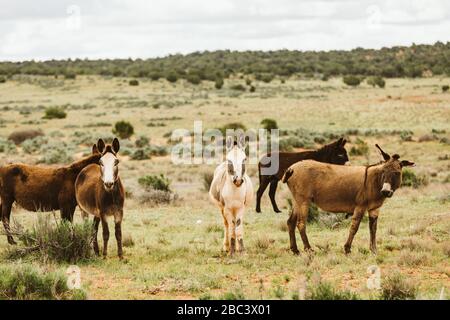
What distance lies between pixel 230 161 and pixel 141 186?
1231 cm

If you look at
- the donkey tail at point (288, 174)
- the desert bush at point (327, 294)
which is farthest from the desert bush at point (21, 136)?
the desert bush at point (327, 294)

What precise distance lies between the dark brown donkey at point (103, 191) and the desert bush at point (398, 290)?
4.42 m

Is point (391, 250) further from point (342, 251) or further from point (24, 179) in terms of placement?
point (24, 179)

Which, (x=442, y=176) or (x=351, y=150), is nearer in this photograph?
(x=442, y=176)

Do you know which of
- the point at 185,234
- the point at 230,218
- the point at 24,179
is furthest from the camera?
the point at 185,234

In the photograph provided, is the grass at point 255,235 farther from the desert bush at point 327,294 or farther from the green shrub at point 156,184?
the green shrub at point 156,184

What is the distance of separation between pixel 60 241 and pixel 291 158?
7866mm

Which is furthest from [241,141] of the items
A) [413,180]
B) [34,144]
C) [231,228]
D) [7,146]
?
[34,144]

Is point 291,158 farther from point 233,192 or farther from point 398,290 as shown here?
point 398,290

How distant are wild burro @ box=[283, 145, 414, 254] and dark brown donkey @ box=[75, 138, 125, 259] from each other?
3039mm

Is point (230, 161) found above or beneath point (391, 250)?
above
